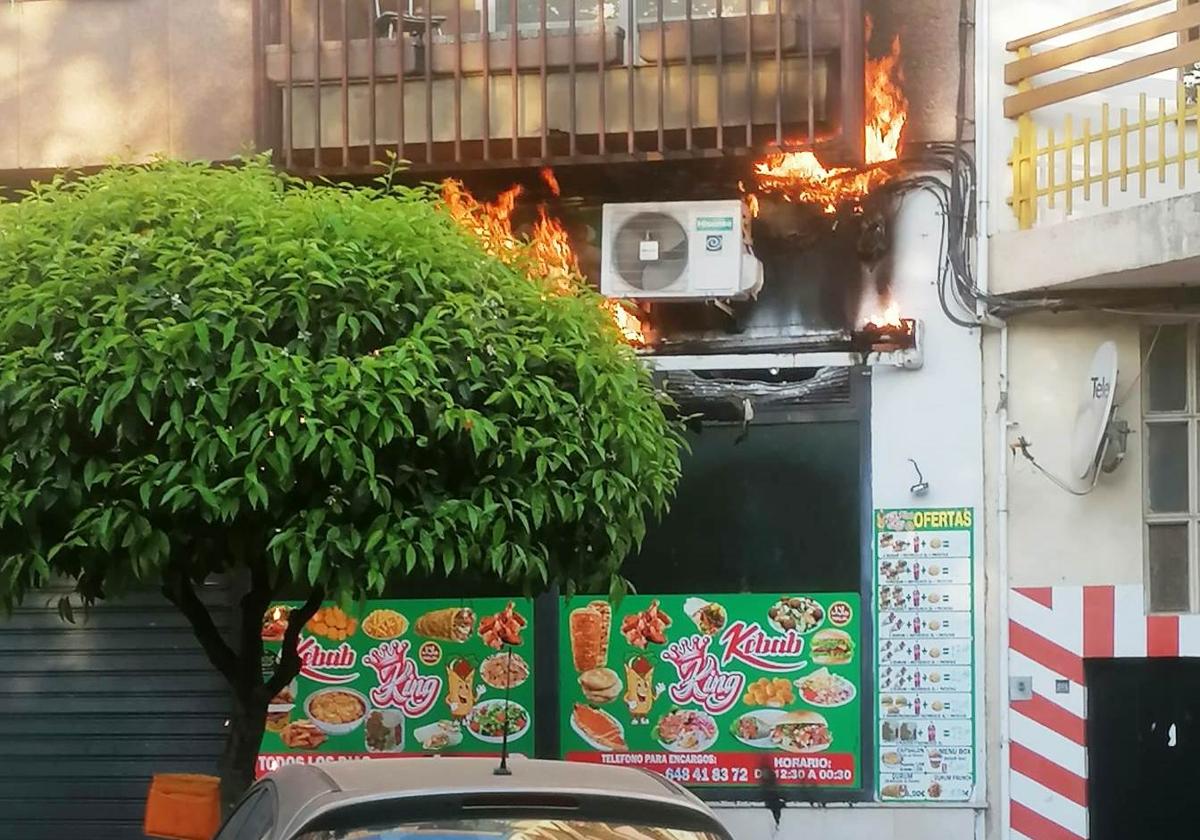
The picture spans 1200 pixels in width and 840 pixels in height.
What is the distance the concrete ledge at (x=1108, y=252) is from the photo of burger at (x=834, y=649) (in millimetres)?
2253

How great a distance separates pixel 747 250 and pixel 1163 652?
339 cm

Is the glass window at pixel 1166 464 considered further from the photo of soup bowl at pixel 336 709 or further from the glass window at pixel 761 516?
the photo of soup bowl at pixel 336 709

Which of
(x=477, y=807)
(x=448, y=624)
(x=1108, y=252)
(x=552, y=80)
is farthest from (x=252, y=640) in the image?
(x=1108, y=252)

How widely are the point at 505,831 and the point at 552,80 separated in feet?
21.3

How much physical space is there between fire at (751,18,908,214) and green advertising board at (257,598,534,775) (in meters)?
3.06

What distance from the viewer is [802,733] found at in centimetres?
1005

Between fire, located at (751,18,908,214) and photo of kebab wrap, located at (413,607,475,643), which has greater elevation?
fire, located at (751,18,908,214)

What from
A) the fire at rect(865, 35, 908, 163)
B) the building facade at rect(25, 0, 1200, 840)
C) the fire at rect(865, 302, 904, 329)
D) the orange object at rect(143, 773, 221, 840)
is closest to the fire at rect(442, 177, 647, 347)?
the building facade at rect(25, 0, 1200, 840)

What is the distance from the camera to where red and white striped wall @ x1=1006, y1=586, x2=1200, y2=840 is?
975 centimetres

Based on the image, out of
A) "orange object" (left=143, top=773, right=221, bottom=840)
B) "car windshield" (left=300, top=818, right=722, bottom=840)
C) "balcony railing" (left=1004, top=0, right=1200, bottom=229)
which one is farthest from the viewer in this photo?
"balcony railing" (left=1004, top=0, right=1200, bottom=229)

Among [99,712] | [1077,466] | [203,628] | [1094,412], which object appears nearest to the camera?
[203,628]

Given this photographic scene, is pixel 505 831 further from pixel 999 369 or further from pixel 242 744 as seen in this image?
pixel 999 369

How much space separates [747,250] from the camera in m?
10.2

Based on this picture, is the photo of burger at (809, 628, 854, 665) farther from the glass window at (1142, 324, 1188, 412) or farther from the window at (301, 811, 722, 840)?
the window at (301, 811, 722, 840)
